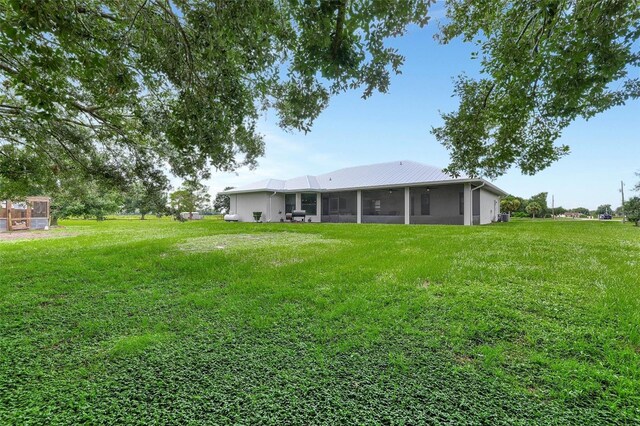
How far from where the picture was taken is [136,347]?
268cm

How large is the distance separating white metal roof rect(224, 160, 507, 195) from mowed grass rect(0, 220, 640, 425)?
14063 millimetres

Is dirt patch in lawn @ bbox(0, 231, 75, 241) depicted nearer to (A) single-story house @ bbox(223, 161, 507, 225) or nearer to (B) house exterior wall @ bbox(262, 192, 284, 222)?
(A) single-story house @ bbox(223, 161, 507, 225)

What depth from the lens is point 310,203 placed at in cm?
2475

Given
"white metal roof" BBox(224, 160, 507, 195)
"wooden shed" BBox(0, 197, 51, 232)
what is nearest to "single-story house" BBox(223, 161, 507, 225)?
"white metal roof" BBox(224, 160, 507, 195)

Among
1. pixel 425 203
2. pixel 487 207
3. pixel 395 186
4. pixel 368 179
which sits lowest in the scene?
pixel 487 207

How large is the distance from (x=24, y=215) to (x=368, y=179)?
23036 mm

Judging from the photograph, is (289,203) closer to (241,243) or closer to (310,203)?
(310,203)

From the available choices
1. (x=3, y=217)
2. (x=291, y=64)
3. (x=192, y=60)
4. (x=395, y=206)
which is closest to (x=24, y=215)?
(x=3, y=217)

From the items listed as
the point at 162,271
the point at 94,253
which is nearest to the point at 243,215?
the point at 94,253

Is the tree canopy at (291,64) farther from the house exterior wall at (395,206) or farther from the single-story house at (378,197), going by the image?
the house exterior wall at (395,206)

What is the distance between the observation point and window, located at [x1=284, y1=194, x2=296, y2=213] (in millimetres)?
25344

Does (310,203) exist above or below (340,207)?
above

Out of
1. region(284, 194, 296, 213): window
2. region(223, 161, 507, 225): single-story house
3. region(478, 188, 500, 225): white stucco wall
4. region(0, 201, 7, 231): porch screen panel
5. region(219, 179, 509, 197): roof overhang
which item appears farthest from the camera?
region(284, 194, 296, 213): window

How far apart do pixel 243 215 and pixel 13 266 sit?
20.1m
